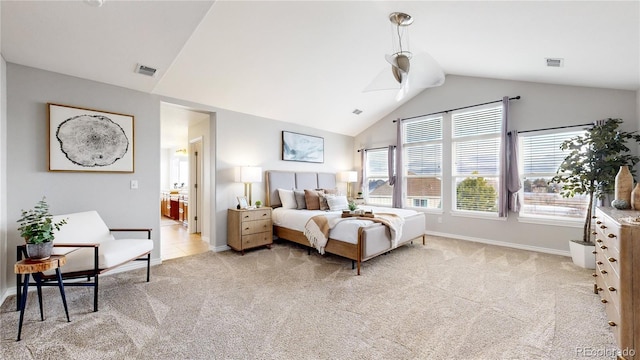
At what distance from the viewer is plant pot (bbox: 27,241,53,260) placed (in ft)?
7.11

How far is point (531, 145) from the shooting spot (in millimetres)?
4555

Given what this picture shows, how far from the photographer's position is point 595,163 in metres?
3.52

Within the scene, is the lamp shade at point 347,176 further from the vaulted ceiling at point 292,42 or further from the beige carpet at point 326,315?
the beige carpet at point 326,315

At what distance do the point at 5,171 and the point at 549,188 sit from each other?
732 cm

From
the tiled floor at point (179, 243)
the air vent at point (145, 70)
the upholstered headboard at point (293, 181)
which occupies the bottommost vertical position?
the tiled floor at point (179, 243)

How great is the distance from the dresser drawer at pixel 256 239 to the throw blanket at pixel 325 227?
2.87 feet

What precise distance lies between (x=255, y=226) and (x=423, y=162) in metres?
3.87

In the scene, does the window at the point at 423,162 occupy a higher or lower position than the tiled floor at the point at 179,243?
higher

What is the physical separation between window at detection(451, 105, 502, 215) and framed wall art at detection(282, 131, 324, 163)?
287cm

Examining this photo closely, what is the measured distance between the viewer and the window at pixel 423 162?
5645 mm

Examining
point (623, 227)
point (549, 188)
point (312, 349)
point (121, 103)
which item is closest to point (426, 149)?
point (549, 188)

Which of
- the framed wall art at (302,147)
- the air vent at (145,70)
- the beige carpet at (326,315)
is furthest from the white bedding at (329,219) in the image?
the air vent at (145,70)

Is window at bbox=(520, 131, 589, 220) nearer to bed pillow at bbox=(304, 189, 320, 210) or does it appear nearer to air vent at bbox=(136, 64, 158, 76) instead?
bed pillow at bbox=(304, 189, 320, 210)

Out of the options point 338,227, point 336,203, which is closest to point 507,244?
point 336,203
